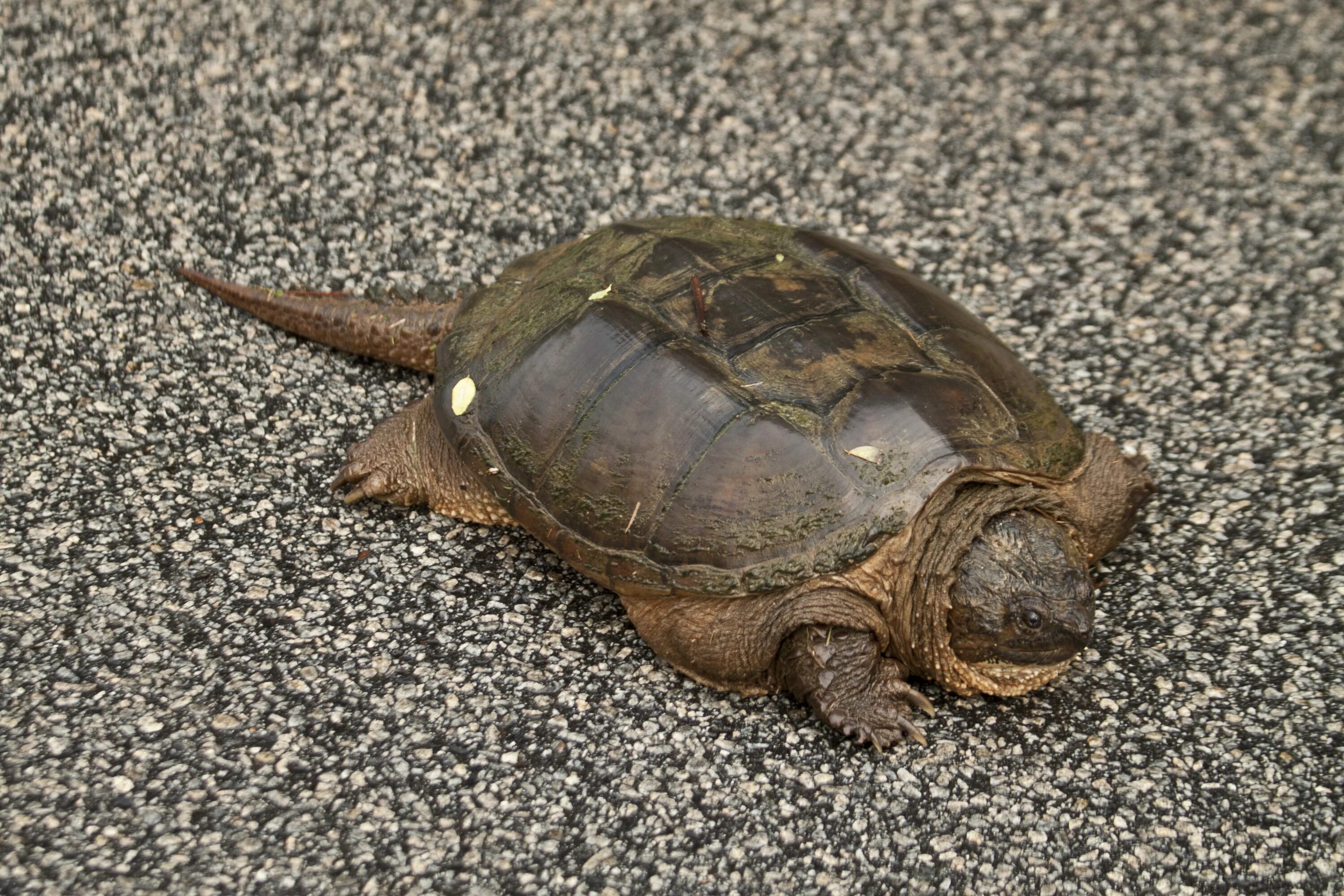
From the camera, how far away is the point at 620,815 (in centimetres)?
287

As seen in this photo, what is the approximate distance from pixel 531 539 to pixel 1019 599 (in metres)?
1.47

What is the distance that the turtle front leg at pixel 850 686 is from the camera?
117 inches

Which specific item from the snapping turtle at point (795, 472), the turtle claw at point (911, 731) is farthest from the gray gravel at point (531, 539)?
the snapping turtle at point (795, 472)

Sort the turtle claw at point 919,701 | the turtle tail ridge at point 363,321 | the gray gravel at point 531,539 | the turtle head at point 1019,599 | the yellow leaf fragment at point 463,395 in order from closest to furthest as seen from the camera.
A: the gray gravel at point 531,539 → the turtle head at point 1019,599 → the turtle claw at point 919,701 → the yellow leaf fragment at point 463,395 → the turtle tail ridge at point 363,321

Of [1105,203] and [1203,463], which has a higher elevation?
[1105,203]

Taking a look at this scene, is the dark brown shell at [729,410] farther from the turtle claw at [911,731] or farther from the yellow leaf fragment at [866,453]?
the turtle claw at [911,731]

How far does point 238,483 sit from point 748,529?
168cm

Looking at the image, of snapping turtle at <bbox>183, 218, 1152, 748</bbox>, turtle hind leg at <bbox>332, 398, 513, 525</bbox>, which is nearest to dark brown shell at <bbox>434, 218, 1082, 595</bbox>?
snapping turtle at <bbox>183, 218, 1152, 748</bbox>

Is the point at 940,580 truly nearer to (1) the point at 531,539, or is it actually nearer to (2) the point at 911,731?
(2) the point at 911,731

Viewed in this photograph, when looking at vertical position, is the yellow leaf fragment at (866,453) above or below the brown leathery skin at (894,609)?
above

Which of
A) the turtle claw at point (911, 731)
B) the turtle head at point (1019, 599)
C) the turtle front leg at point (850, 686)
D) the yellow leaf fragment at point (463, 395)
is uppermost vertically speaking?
the yellow leaf fragment at point (463, 395)

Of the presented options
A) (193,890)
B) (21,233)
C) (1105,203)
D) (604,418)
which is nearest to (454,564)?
(604,418)

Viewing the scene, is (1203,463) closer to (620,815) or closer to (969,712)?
(969,712)

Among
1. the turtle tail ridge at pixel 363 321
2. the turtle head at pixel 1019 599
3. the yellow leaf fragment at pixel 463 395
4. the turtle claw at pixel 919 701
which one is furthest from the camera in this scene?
the turtle tail ridge at pixel 363 321
